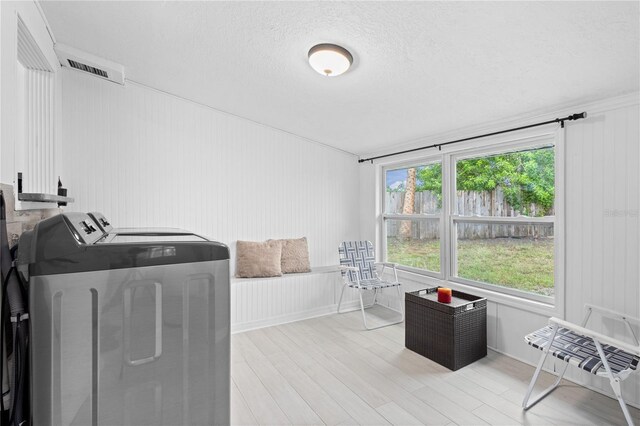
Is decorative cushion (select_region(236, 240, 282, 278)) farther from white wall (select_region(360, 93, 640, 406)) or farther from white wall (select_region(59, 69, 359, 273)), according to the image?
white wall (select_region(360, 93, 640, 406))

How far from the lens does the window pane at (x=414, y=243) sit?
375cm

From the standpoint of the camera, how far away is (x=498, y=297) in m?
2.91

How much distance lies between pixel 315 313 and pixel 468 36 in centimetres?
322

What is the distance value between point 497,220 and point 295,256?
229 cm

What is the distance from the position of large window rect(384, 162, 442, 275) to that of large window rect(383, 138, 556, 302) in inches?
0.5

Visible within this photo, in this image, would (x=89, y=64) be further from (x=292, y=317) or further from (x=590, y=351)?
(x=590, y=351)

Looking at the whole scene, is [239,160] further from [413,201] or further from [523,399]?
[523,399]

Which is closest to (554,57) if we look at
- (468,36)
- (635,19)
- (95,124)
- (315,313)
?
(635,19)

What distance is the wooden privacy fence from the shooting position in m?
2.88

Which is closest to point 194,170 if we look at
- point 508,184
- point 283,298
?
point 283,298

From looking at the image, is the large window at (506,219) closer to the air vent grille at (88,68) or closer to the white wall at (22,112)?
the white wall at (22,112)

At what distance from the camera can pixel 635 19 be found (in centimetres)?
155

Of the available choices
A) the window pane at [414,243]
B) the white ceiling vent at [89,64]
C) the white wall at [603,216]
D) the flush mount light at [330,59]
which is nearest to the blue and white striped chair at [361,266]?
the window pane at [414,243]

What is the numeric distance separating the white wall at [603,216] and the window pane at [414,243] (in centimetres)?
125
